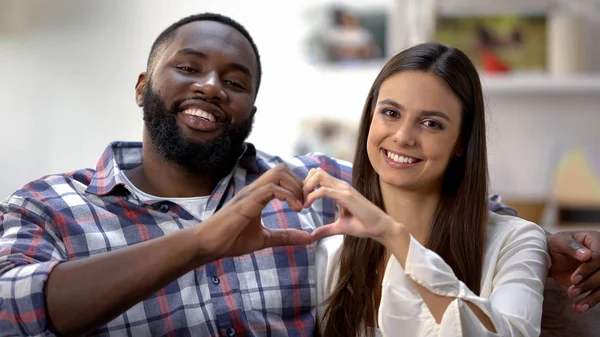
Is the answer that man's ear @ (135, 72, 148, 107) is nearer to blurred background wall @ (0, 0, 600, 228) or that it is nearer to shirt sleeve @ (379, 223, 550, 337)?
shirt sleeve @ (379, 223, 550, 337)

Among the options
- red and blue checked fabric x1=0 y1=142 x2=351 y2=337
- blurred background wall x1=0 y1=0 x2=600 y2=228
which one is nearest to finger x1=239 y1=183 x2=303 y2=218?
red and blue checked fabric x1=0 y1=142 x2=351 y2=337

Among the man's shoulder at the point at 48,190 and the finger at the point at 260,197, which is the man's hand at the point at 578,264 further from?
the man's shoulder at the point at 48,190

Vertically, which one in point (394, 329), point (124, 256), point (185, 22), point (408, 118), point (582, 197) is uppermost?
point (185, 22)

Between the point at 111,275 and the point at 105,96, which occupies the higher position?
the point at 111,275

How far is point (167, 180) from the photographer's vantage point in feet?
5.89

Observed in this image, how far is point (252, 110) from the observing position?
1861 millimetres

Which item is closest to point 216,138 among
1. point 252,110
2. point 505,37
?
point 252,110

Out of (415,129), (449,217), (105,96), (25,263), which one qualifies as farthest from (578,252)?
(105,96)

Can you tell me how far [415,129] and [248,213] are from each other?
16.1 inches

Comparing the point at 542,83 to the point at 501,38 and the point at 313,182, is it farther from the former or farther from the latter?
the point at 313,182

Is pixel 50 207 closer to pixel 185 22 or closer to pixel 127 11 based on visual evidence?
pixel 185 22

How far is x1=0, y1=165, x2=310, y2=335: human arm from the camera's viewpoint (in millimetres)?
1312

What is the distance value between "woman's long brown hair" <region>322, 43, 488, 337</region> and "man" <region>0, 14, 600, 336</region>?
10 cm

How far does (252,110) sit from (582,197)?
6.29 feet
